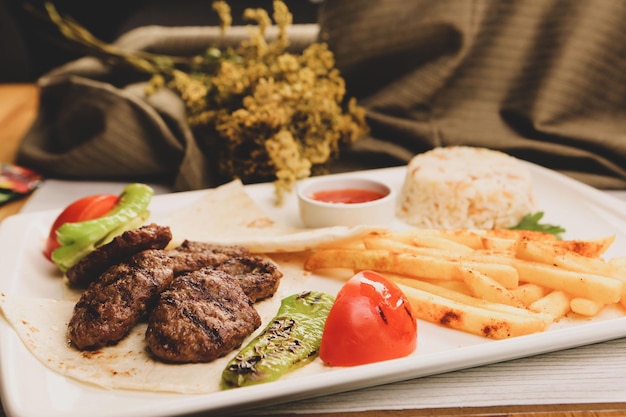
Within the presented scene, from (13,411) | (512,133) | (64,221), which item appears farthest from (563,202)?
(13,411)

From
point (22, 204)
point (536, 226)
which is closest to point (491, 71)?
point (536, 226)

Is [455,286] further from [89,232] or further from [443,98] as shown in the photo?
[443,98]

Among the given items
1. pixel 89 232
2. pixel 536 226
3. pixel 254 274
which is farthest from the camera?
pixel 536 226

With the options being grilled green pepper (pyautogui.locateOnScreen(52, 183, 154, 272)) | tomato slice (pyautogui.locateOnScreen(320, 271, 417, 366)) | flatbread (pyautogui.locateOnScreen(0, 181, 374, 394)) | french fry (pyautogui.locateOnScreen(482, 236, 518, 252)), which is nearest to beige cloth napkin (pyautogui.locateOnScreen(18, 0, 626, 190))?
flatbread (pyautogui.locateOnScreen(0, 181, 374, 394))

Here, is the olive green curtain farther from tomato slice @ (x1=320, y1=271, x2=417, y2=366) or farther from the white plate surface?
tomato slice @ (x1=320, y1=271, x2=417, y2=366)

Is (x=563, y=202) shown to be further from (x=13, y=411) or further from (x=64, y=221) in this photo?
(x=13, y=411)

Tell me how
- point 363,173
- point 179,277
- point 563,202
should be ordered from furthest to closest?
point 363,173
point 563,202
point 179,277
